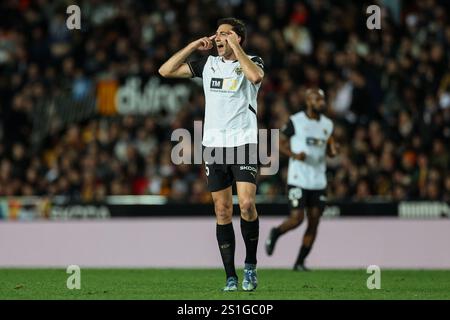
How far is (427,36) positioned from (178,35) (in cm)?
466

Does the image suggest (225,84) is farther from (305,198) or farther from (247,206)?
(305,198)

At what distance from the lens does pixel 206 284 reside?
11.6 m

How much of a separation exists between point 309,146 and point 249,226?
14.1 feet

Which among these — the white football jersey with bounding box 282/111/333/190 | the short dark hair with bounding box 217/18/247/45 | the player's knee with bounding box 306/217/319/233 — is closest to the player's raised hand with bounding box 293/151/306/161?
the white football jersey with bounding box 282/111/333/190

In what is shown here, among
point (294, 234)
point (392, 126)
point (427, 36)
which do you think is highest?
point (427, 36)

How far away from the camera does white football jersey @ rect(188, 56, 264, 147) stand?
10.2 meters

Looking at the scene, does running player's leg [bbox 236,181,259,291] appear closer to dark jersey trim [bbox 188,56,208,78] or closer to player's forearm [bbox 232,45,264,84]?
player's forearm [bbox 232,45,264,84]

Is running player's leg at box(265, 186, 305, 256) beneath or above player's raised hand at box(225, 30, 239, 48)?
beneath

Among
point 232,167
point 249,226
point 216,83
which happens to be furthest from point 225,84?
point 249,226

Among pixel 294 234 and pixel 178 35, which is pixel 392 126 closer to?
pixel 294 234

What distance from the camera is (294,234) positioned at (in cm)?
1641

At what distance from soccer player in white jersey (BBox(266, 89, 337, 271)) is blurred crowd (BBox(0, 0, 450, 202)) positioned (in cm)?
289
